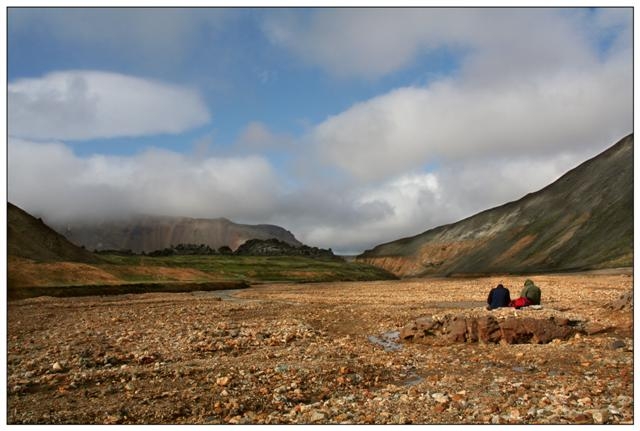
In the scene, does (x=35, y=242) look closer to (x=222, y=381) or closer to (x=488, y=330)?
(x=488, y=330)

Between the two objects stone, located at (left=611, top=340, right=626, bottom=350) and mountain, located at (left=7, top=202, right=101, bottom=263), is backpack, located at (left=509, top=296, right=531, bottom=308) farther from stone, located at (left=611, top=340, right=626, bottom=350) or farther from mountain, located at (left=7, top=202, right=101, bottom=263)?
mountain, located at (left=7, top=202, right=101, bottom=263)

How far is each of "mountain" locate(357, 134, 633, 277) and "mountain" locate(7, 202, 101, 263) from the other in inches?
4472

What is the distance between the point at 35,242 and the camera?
108188mm

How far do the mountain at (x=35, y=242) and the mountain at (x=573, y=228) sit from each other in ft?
373

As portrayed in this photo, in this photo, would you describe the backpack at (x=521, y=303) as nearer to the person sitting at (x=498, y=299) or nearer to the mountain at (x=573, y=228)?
the person sitting at (x=498, y=299)

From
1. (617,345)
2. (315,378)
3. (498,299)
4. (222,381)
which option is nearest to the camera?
(222,381)

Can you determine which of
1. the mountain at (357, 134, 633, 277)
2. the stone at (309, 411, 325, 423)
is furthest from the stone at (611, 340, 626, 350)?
the mountain at (357, 134, 633, 277)

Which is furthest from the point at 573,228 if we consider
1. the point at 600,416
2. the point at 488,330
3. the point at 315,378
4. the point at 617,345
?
the point at 600,416

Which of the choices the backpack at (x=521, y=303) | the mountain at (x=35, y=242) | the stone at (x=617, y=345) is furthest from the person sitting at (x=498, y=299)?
the mountain at (x=35, y=242)

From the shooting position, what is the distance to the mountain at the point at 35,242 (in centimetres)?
9693

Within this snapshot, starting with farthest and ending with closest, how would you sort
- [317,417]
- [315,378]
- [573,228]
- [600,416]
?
[573,228] → [315,378] → [317,417] → [600,416]

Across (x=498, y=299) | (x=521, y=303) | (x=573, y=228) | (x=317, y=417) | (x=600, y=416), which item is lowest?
(x=317, y=417)

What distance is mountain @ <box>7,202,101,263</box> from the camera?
96931 mm

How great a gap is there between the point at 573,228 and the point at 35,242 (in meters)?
140
